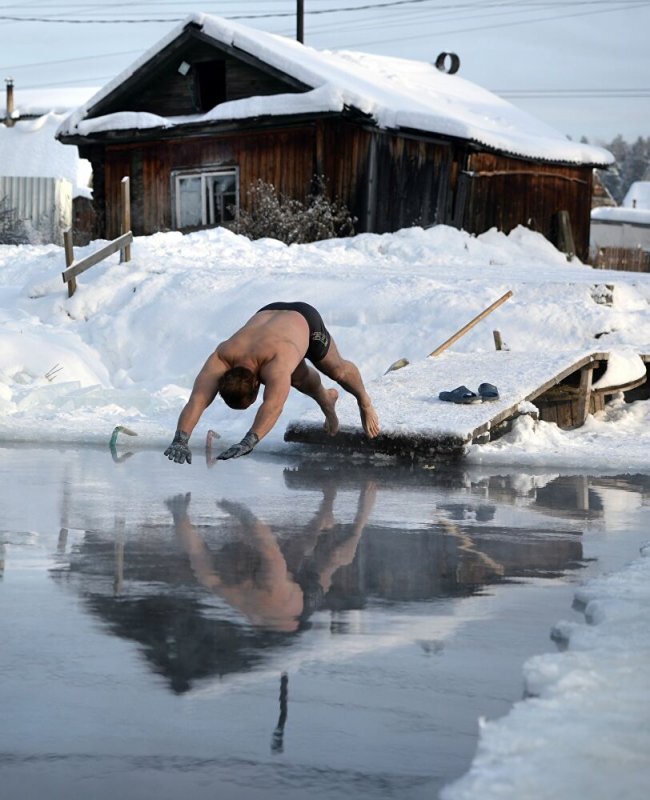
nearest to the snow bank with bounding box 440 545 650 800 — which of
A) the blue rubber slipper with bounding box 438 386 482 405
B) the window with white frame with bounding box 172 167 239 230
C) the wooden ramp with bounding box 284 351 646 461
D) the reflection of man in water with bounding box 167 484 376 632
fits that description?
the reflection of man in water with bounding box 167 484 376 632

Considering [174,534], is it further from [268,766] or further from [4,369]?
[4,369]

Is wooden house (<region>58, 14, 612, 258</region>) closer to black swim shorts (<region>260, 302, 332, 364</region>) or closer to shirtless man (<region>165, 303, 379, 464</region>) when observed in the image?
black swim shorts (<region>260, 302, 332, 364</region>)

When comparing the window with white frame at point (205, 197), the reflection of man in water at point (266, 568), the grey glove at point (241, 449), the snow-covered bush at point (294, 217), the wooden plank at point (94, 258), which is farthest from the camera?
the window with white frame at point (205, 197)

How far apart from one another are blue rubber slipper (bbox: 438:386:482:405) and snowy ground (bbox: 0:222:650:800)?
1.50ft

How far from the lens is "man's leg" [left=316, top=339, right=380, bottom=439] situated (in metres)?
10.3

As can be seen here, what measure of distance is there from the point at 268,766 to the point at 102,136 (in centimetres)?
2575

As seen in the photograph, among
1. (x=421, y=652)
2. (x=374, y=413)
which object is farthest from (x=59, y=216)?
(x=421, y=652)

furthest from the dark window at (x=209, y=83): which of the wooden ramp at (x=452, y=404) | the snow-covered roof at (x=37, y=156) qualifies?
the snow-covered roof at (x=37, y=156)

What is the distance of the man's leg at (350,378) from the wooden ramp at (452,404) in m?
0.49

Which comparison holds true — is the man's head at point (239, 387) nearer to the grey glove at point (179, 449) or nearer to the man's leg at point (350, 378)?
the grey glove at point (179, 449)

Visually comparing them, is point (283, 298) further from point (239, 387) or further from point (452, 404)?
point (239, 387)

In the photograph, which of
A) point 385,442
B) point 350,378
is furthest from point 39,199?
point 350,378

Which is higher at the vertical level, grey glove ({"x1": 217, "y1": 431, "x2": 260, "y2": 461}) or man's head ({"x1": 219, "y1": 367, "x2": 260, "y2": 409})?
man's head ({"x1": 219, "y1": 367, "x2": 260, "y2": 409})

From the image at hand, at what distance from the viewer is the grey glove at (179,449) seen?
8.99m
